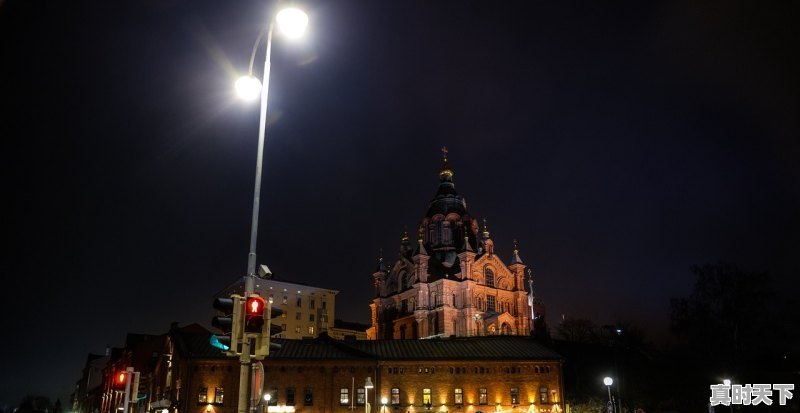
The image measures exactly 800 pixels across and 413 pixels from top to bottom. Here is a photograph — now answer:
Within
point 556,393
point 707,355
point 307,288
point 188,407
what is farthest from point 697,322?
point 307,288

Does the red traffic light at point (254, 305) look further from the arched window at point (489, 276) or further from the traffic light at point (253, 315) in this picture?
the arched window at point (489, 276)

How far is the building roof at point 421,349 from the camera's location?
54.7m

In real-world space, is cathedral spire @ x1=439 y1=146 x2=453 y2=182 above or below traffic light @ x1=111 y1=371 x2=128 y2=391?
above

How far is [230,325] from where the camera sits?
12992 mm

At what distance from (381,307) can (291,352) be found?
43703 millimetres

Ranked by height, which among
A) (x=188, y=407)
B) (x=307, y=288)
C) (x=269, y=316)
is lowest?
(x=188, y=407)

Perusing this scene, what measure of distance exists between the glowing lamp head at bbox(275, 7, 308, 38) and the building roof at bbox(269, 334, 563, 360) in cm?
4235

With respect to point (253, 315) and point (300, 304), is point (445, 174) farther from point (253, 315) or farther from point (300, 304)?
point (253, 315)

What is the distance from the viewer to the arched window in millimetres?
89562

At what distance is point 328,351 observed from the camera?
5553 centimetres

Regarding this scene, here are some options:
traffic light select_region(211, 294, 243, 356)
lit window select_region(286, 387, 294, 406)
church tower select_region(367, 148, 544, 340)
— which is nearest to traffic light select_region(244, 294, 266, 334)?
traffic light select_region(211, 294, 243, 356)

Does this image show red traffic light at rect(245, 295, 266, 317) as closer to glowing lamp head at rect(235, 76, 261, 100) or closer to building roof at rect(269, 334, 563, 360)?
glowing lamp head at rect(235, 76, 261, 100)

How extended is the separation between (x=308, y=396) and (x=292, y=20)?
43365 mm

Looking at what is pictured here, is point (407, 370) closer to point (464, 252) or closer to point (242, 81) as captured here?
point (464, 252)
